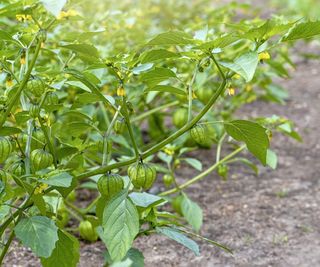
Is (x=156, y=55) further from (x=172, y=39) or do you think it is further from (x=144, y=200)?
(x=144, y=200)

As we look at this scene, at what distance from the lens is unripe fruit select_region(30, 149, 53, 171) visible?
125 centimetres

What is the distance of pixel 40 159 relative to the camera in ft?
4.09

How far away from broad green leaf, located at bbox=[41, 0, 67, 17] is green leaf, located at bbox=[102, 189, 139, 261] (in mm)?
426

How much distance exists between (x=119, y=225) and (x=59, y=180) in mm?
147

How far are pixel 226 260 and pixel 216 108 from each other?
123 centimetres

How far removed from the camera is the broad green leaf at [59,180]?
1.12 metres

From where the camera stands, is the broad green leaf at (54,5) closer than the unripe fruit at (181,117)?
Yes

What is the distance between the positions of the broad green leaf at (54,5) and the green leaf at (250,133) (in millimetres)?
446

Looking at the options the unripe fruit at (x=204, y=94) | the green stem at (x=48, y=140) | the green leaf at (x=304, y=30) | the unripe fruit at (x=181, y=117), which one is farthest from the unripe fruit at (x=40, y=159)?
the unripe fruit at (x=204, y=94)

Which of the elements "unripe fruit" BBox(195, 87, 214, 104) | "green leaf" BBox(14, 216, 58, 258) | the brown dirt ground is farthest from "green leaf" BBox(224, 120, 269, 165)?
"unripe fruit" BBox(195, 87, 214, 104)

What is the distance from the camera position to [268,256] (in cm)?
184

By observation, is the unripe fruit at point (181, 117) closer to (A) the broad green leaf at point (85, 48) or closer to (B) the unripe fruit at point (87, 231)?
(B) the unripe fruit at point (87, 231)

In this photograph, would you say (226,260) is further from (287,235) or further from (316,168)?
(316,168)

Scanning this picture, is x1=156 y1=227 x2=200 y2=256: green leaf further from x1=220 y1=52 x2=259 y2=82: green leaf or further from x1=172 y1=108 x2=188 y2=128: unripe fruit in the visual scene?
x1=172 y1=108 x2=188 y2=128: unripe fruit
